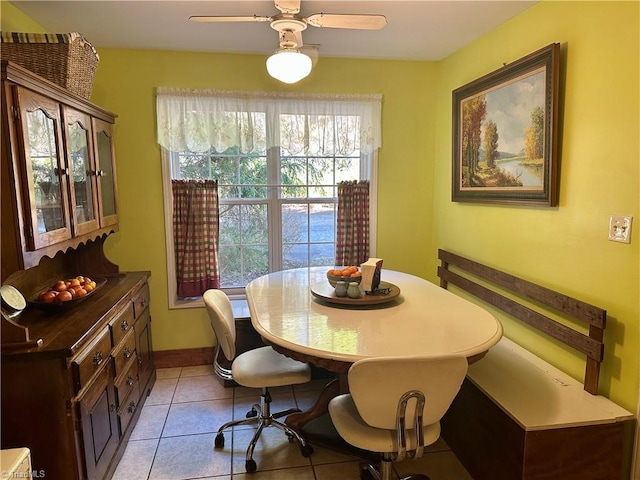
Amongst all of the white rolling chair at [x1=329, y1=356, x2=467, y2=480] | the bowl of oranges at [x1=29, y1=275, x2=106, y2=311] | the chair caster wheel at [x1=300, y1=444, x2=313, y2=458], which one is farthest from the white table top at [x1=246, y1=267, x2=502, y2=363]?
the bowl of oranges at [x1=29, y1=275, x2=106, y2=311]

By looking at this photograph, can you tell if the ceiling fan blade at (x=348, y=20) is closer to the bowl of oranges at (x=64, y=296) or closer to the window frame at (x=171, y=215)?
the window frame at (x=171, y=215)

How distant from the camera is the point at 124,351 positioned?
2354mm

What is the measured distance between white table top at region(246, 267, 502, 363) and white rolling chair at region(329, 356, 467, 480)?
132mm

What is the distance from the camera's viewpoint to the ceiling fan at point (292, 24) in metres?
1.94

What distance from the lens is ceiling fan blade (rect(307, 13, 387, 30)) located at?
192 centimetres

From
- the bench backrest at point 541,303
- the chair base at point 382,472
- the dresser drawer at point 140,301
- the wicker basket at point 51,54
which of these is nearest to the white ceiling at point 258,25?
the wicker basket at point 51,54

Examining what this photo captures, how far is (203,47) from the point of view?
121 inches

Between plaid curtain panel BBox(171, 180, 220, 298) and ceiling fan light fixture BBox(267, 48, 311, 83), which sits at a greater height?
ceiling fan light fixture BBox(267, 48, 311, 83)

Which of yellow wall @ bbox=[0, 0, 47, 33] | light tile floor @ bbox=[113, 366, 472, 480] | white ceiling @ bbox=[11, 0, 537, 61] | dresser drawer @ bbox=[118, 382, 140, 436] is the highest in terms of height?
white ceiling @ bbox=[11, 0, 537, 61]

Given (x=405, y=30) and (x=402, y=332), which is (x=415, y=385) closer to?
(x=402, y=332)

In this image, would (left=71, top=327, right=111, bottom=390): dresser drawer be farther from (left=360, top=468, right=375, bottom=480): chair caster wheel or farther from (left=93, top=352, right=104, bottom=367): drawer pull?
(left=360, top=468, right=375, bottom=480): chair caster wheel

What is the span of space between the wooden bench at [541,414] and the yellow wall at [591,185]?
9 centimetres

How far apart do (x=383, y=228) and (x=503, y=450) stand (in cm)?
211

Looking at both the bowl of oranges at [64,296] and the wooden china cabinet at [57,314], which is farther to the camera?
the bowl of oranges at [64,296]
